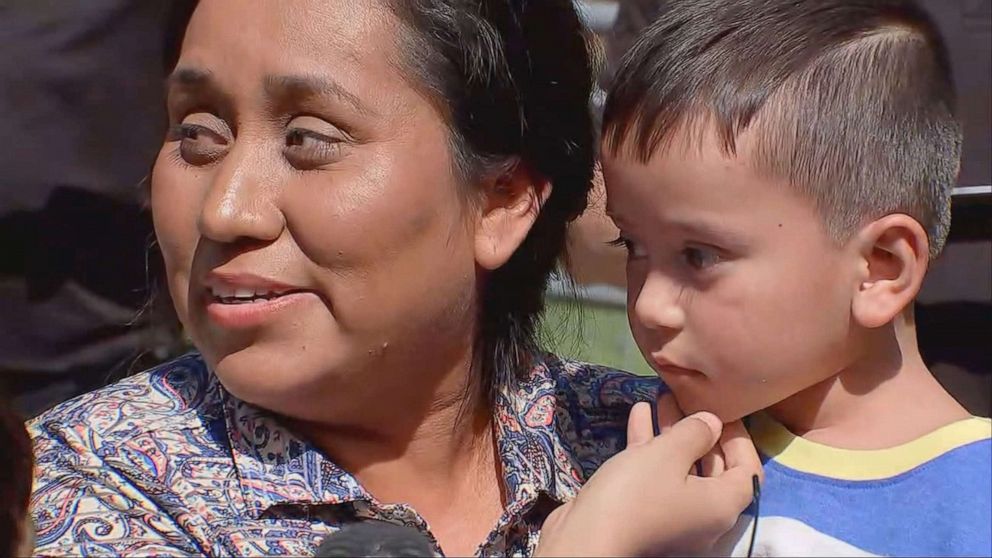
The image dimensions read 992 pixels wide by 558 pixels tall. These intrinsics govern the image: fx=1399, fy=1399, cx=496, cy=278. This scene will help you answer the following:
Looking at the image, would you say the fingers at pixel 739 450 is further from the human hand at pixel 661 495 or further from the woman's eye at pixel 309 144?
the woman's eye at pixel 309 144

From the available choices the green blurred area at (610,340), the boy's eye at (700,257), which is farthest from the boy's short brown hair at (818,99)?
the green blurred area at (610,340)

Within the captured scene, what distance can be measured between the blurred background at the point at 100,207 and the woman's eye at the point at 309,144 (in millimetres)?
718

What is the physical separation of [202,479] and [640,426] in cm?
59

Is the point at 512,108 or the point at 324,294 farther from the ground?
the point at 512,108

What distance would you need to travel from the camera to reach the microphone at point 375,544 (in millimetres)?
1424

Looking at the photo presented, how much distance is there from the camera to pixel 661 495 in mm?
1694

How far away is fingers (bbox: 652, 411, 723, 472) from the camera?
1.77 metres

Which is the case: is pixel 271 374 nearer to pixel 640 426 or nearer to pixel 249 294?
pixel 249 294

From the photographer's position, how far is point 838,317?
1817mm

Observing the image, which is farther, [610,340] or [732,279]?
[610,340]

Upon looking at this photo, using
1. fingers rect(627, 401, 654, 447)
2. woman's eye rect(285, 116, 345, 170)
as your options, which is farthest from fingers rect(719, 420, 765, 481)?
woman's eye rect(285, 116, 345, 170)

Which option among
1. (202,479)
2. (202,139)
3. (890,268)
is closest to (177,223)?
(202,139)

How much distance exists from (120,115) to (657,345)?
130cm

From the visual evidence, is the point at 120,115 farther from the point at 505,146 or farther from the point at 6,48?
the point at 505,146
